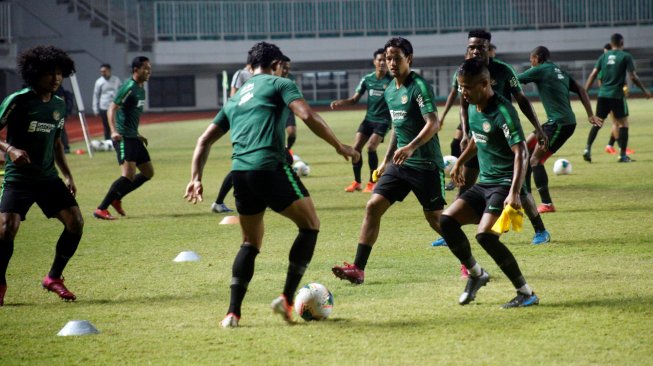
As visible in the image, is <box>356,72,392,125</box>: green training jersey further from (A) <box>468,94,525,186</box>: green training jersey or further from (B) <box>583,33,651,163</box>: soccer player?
(A) <box>468,94,525,186</box>: green training jersey

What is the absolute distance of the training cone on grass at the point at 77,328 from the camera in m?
6.73

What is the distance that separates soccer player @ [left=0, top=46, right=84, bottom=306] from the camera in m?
8.04

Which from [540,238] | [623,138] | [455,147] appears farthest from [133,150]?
[623,138]

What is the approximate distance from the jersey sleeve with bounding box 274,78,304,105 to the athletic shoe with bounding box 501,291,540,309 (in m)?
2.09

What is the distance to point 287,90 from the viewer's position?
266 inches

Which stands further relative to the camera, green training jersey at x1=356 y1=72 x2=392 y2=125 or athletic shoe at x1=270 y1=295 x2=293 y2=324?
green training jersey at x1=356 y1=72 x2=392 y2=125

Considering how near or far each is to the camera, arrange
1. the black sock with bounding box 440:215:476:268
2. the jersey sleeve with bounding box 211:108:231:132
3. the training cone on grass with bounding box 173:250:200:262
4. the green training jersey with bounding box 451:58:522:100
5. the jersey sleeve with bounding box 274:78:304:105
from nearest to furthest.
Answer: the jersey sleeve with bounding box 274:78:304:105 → the jersey sleeve with bounding box 211:108:231:132 → the black sock with bounding box 440:215:476:268 → the green training jersey with bounding box 451:58:522:100 → the training cone on grass with bounding box 173:250:200:262

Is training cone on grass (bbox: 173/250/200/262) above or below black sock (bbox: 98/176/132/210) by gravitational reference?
below

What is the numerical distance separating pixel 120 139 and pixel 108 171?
26.0ft

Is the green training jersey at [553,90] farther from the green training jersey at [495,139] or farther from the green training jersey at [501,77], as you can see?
the green training jersey at [495,139]

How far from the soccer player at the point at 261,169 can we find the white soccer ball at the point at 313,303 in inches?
3.1

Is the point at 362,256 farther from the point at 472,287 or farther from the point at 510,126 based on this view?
the point at 510,126

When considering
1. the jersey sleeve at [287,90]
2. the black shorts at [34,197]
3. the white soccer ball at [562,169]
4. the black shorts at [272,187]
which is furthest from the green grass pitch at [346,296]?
the white soccer ball at [562,169]

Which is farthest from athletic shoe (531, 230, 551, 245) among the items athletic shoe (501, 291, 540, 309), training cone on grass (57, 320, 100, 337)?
training cone on grass (57, 320, 100, 337)
